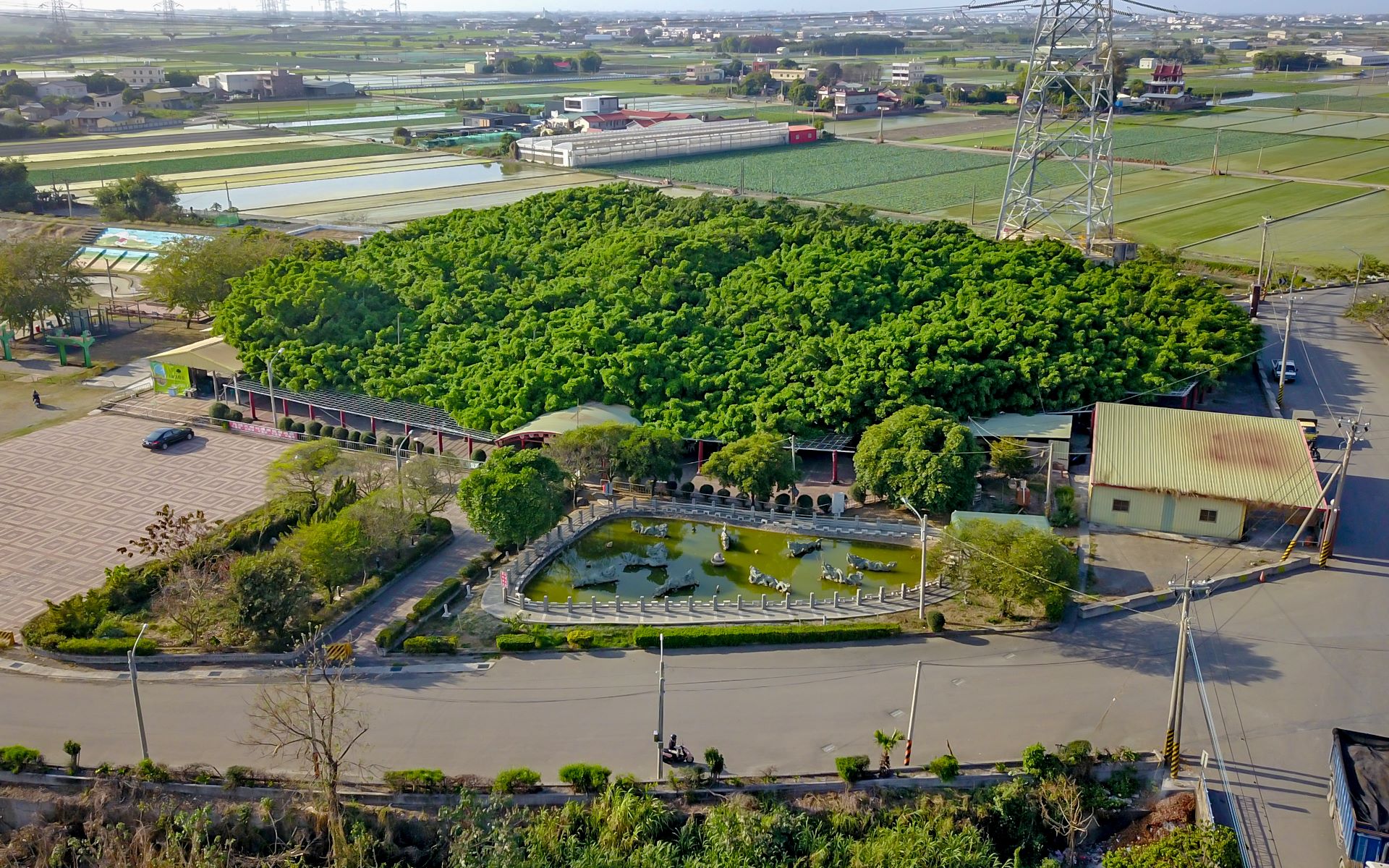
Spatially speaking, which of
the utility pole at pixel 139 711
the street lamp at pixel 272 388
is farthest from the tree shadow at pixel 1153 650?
the street lamp at pixel 272 388

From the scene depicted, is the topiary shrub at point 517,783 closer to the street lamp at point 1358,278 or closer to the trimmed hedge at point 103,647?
the trimmed hedge at point 103,647

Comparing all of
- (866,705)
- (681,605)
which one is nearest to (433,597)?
(681,605)

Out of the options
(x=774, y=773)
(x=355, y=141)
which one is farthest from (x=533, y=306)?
(x=355, y=141)

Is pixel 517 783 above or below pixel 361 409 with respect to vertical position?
below

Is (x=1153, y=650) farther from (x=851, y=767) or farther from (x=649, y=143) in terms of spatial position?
(x=649, y=143)

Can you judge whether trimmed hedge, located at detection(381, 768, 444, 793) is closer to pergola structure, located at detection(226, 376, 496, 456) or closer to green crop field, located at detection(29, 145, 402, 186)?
pergola structure, located at detection(226, 376, 496, 456)

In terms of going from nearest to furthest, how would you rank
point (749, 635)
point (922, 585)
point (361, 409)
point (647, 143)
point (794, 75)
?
1. point (749, 635)
2. point (922, 585)
3. point (361, 409)
4. point (647, 143)
5. point (794, 75)
